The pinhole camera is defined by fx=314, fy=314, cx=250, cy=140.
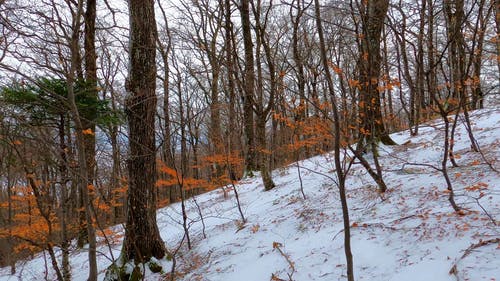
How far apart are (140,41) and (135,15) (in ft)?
1.21

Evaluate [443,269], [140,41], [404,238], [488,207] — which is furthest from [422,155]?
[140,41]

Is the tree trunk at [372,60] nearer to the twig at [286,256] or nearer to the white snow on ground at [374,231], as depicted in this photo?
the white snow on ground at [374,231]

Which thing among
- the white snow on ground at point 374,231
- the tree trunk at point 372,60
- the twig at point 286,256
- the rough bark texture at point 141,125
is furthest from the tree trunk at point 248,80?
the twig at point 286,256

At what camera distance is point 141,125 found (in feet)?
15.1

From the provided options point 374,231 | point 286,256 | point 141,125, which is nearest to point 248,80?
point 141,125

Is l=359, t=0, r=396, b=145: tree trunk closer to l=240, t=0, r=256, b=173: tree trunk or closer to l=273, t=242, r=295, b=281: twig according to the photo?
l=273, t=242, r=295, b=281: twig

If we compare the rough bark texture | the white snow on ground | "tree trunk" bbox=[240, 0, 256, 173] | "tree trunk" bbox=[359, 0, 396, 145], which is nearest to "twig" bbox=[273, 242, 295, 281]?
the white snow on ground

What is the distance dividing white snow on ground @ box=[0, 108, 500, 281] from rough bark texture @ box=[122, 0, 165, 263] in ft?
2.12

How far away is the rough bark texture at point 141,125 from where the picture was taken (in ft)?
15.0

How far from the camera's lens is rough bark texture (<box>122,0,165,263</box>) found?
15.0 feet

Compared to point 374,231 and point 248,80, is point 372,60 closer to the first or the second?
point 374,231

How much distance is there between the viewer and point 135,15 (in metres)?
4.60

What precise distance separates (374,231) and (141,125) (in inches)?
135

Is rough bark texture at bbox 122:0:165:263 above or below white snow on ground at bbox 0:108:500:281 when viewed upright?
above
